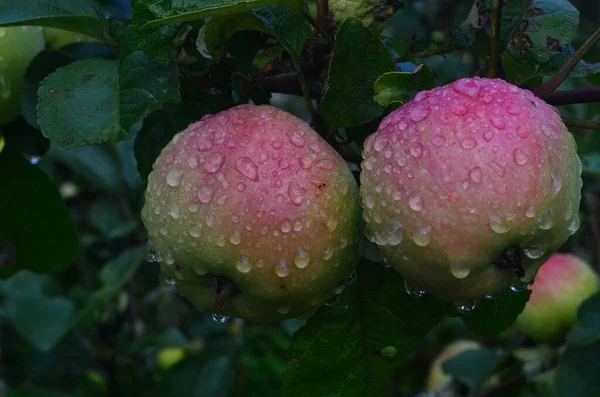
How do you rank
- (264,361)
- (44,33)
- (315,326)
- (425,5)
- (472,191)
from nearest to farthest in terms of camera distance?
(472,191) → (315,326) → (44,33) → (264,361) → (425,5)

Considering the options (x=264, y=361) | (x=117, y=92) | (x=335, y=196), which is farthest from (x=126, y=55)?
(x=264, y=361)

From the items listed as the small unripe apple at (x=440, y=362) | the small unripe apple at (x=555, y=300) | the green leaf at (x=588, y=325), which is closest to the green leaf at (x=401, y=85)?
the green leaf at (x=588, y=325)

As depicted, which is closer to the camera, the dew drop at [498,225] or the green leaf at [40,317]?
the dew drop at [498,225]

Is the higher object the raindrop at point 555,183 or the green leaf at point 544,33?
the green leaf at point 544,33

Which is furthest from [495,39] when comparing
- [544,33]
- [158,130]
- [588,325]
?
[588,325]

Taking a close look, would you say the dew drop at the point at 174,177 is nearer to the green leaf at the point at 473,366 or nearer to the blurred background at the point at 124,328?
the blurred background at the point at 124,328

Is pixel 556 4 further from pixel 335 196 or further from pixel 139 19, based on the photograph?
pixel 139 19

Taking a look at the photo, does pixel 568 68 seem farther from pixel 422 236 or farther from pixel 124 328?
pixel 124 328
